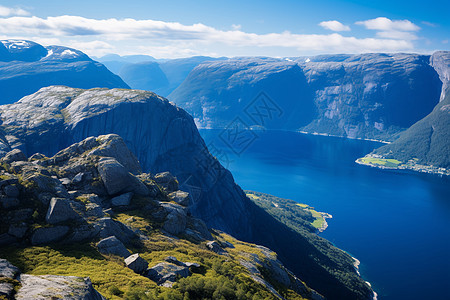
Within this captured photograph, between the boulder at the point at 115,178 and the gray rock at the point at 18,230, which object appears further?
the boulder at the point at 115,178

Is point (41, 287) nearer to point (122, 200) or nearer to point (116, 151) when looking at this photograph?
point (122, 200)

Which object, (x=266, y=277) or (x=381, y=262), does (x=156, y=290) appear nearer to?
(x=266, y=277)

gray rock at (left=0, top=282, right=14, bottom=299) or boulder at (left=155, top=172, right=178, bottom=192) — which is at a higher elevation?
gray rock at (left=0, top=282, right=14, bottom=299)

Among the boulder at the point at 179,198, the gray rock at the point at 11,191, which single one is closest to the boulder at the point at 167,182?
the boulder at the point at 179,198

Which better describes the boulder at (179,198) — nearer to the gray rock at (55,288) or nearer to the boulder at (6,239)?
the boulder at (6,239)

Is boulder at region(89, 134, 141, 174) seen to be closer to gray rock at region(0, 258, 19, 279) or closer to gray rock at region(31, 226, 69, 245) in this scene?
gray rock at region(31, 226, 69, 245)

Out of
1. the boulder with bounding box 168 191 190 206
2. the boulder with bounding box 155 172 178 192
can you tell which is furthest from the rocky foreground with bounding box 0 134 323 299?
the boulder with bounding box 155 172 178 192
